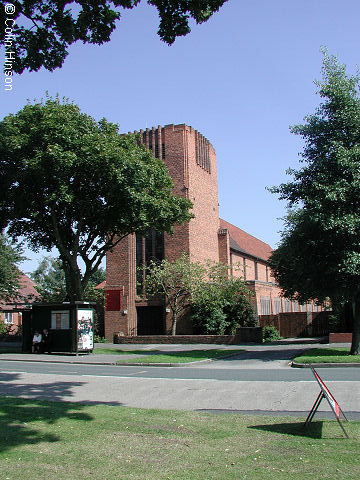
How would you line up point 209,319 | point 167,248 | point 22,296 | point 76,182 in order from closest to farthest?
point 76,182 → point 209,319 → point 167,248 → point 22,296

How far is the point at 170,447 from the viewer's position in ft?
20.5

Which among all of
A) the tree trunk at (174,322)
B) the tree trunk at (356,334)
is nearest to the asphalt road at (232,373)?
the tree trunk at (356,334)

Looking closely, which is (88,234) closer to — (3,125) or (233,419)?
(3,125)

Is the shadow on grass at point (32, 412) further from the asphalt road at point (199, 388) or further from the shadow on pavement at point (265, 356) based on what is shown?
the shadow on pavement at point (265, 356)

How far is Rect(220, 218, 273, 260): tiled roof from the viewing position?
4931 centimetres

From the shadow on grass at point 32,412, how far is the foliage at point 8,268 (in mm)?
25643

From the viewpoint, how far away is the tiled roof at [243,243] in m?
49.3

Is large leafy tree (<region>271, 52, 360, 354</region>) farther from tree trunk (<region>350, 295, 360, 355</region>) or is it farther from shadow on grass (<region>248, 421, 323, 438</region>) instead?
shadow on grass (<region>248, 421, 323, 438</region>)

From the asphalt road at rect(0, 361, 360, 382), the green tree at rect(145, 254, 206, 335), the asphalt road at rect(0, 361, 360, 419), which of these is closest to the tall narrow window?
the green tree at rect(145, 254, 206, 335)

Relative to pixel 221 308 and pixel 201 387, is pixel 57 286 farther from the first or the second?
pixel 201 387

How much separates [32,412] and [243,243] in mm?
45639

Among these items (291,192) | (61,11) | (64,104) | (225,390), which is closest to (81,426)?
(225,390)

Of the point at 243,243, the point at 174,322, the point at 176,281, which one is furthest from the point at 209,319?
the point at 243,243

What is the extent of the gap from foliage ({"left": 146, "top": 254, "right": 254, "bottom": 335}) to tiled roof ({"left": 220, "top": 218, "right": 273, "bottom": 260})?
10982 mm
